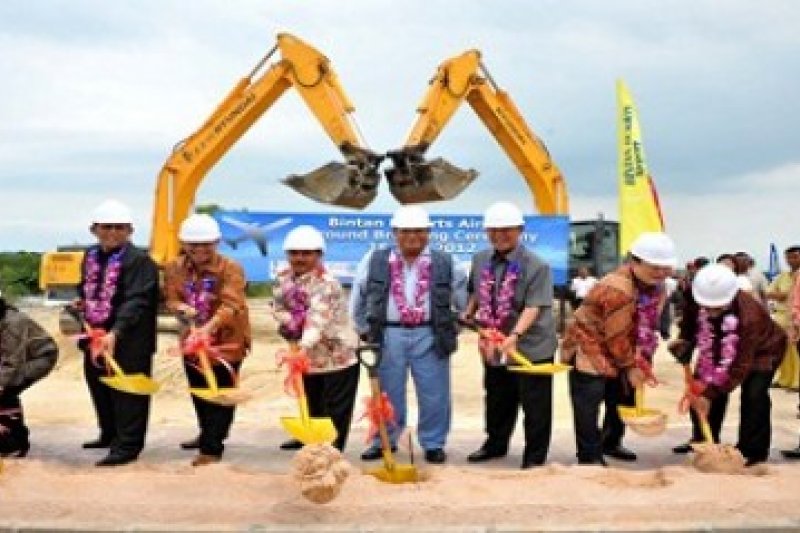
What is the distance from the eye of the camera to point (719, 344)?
678cm

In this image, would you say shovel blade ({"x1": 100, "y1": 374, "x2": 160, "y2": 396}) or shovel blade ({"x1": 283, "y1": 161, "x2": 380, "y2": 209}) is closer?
shovel blade ({"x1": 100, "y1": 374, "x2": 160, "y2": 396})

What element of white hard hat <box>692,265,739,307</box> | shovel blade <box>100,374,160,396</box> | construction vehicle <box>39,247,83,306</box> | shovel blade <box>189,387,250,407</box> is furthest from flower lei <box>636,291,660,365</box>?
construction vehicle <box>39,247,83,306</box>

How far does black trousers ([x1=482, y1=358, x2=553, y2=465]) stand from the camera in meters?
7.05

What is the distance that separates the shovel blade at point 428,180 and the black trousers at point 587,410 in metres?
8.06

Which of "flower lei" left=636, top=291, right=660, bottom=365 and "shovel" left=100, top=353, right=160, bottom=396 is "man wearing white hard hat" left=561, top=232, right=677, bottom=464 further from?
"shovel" left=100, top=353, right=160, bottom=396

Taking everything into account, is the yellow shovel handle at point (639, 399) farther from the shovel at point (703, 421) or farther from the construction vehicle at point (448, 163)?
the construction vehicle at point (448, 163)

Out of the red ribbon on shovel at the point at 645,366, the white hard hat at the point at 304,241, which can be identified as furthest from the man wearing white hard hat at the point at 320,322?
the red ribbon on shovel at the point at 645,366

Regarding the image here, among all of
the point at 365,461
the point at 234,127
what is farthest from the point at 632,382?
the point at 234,127

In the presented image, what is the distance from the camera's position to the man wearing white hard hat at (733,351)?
21.8ft

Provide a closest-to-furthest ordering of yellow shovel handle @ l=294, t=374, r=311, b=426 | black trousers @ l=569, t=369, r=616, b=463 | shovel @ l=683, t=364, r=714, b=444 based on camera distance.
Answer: yellow shovel handle @ l=294, t=374, r=311, b=426
shovel @ l=683, t=364, r=714, b=444
black trousers @ l=569, t=369, r=616, b=463

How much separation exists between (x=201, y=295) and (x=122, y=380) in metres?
0.72

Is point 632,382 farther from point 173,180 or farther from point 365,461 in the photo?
point 173,180

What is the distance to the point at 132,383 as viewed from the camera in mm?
6941

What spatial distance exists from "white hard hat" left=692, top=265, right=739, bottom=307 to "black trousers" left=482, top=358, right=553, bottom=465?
1.06 m
